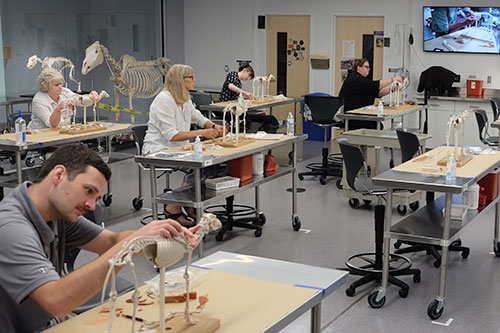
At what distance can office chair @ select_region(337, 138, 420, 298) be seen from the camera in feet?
16.5

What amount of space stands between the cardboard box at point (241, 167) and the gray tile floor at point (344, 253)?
0.59 meters

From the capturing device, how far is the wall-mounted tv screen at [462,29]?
10.1 metres

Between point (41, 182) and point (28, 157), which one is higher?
point (41, 182)

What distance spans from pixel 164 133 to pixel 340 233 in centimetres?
181

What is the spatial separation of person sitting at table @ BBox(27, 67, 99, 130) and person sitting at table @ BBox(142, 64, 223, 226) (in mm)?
944

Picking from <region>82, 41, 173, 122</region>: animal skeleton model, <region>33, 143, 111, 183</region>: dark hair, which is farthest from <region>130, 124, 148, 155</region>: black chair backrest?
<region>33, 143, 111, 183</region>: dark hair

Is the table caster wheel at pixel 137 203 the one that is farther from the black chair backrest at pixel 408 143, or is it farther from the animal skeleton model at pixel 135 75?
the animal skeleton model at pixel 135 75

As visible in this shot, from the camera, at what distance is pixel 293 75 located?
11.9 meters

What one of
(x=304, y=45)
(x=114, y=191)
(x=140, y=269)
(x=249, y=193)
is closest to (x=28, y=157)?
(x=114, y=191)

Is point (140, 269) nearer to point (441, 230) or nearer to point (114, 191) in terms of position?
point (441, 230)

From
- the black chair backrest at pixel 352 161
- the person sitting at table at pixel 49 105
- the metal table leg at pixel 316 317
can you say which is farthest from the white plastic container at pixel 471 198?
the person sitting at table at pixel 49 105

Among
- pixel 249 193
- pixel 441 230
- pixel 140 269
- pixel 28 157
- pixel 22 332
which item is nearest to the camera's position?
pixel 22 332

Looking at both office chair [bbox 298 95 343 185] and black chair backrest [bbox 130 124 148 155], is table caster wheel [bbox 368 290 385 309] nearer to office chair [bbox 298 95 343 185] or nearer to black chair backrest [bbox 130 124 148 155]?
black chair backrest [bbox 130 124 148 155]

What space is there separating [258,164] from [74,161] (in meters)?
3.85
